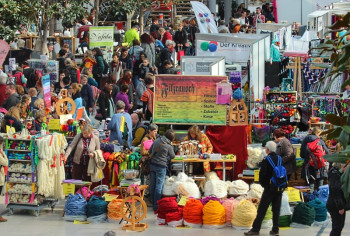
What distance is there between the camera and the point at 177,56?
30312 mm

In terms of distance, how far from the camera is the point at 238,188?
48.1ft

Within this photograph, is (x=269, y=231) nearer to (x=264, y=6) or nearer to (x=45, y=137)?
(x=45, y=137)

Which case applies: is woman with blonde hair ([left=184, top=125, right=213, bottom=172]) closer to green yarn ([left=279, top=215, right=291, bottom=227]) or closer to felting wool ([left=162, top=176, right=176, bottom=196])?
felting wool ([left=162, top=176, right=176, bottom=196])

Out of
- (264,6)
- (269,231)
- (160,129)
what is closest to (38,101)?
(160,129)

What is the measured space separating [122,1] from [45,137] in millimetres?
20619

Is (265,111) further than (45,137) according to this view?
Yes

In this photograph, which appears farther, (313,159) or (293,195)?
(313,159)

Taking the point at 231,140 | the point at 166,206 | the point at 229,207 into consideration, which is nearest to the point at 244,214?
the point at 229,207

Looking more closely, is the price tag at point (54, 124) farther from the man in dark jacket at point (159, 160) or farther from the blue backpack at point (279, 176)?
the blue backpack at point (279, 176)

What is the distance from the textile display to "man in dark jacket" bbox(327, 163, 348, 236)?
469 cm

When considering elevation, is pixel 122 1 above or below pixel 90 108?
above

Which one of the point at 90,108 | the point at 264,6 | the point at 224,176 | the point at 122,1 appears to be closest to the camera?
the point at 224,176

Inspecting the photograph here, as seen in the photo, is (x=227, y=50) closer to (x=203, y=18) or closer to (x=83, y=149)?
(x=203, y=18)

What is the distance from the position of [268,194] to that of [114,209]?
106 inches
